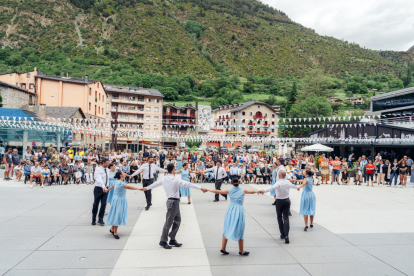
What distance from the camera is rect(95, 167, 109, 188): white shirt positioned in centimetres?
755

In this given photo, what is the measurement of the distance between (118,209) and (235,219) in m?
2.76

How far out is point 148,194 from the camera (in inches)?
381

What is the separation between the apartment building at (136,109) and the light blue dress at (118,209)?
54.9 m

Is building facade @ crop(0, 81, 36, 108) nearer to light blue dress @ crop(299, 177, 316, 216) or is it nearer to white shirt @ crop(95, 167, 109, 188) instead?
white shirt @ crop(95, 167, 109, 188)

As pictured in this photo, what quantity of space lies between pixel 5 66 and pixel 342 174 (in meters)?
91.1

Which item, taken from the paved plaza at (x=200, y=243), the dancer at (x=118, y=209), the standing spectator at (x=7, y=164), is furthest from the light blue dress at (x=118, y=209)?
the standing spectator at (x=7, y=164)

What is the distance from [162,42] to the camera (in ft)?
401

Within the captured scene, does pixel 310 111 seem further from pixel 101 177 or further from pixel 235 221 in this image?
pixel 235 221

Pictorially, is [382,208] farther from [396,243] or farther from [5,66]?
[5,66]

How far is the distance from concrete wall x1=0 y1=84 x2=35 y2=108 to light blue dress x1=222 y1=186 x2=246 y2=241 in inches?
A: 1371

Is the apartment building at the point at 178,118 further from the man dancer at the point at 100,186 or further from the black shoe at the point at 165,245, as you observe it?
the black shoe at the point at 165,245

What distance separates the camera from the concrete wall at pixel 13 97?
31653 millimetres

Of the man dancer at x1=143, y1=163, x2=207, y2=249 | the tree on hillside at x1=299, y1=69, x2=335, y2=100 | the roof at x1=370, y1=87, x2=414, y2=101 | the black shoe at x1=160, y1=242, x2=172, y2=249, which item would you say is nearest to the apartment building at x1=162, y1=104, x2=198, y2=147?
the tree on hillside at x1=299, y1=69, x2=335, y2=100

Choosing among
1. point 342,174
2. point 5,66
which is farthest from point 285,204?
point 5,66
